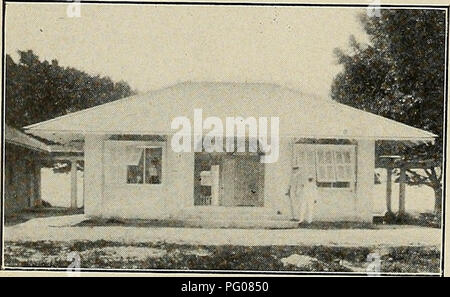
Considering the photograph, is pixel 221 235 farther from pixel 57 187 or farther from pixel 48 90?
pixel 48 90

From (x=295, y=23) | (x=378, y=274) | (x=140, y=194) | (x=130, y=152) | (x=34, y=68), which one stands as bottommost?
(x=378, y=274)

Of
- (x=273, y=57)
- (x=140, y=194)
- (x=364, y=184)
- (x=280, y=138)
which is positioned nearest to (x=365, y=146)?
(x=364, y=184)

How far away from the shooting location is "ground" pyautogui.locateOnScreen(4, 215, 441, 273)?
401cm

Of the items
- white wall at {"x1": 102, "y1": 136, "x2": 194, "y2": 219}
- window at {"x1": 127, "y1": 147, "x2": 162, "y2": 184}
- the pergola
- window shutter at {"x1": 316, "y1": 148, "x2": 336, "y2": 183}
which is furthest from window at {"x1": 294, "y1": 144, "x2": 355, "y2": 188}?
window at {"x1": 127, "y1": 147, "x2": 162, "y2": 184}

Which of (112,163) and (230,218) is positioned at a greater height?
(112,163)

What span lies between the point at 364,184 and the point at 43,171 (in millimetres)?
1940

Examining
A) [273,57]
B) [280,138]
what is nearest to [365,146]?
[280,138]

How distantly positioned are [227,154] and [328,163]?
0.61m

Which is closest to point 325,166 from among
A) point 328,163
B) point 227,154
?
point 328,163

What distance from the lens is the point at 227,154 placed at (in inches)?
157

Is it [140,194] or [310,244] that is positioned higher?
[140,194]

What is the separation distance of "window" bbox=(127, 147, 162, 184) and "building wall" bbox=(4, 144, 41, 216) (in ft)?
1.84

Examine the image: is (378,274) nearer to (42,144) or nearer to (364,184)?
(364,184)

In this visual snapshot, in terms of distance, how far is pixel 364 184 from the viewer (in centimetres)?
402
